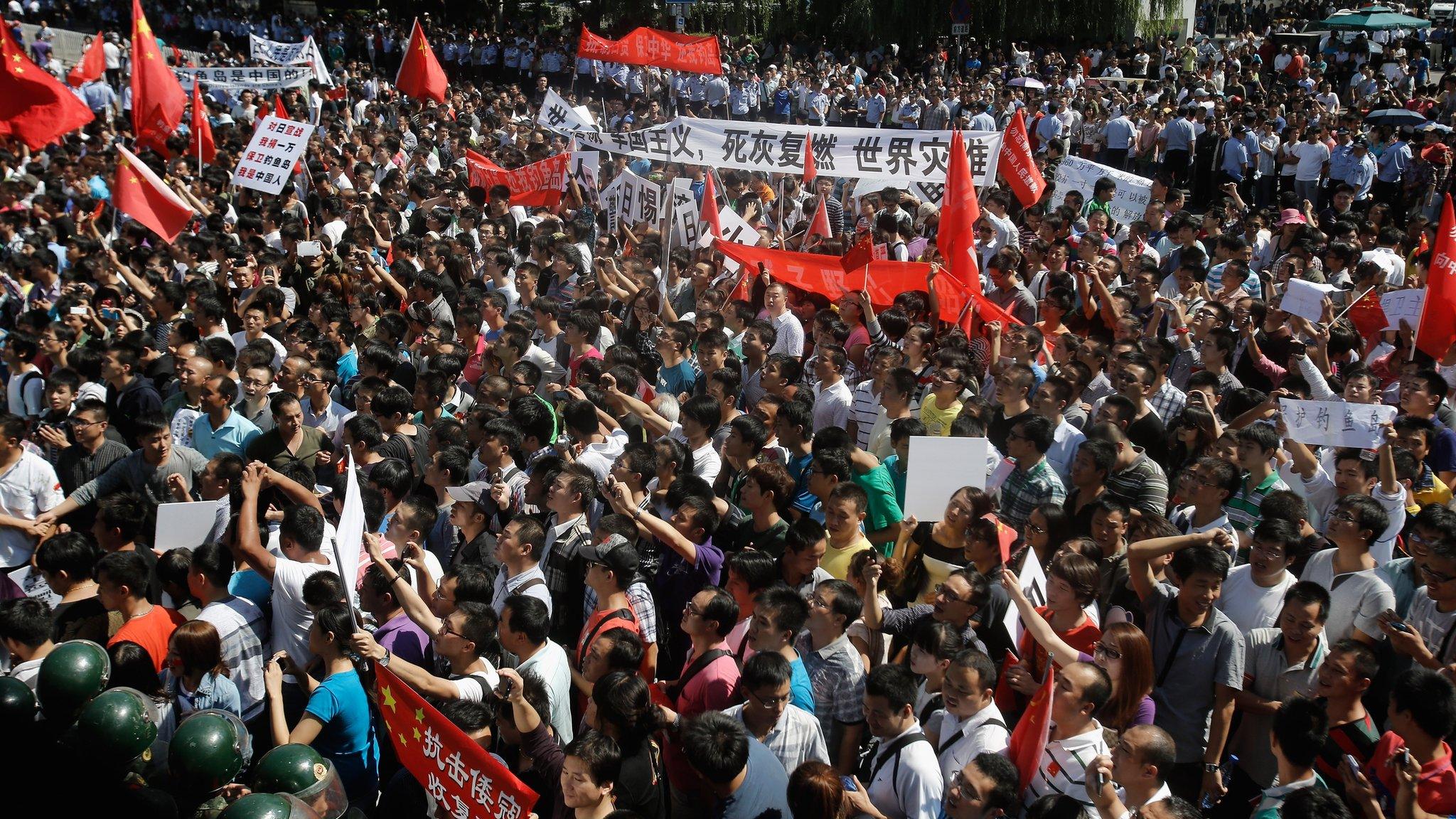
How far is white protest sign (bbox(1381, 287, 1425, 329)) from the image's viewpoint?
7.57 metres

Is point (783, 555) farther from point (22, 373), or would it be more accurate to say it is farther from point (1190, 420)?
point (22, 373)

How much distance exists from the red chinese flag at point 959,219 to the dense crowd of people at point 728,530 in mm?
308

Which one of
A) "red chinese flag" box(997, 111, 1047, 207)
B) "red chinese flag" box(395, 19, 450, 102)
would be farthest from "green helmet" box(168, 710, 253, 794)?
"red chinese flag" box(395, 19, 450, 102)

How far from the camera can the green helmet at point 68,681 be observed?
10.7 feet

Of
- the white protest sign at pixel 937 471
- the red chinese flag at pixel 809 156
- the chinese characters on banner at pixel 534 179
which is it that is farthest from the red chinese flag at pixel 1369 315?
the chinese characters on banner at pixel 534 179

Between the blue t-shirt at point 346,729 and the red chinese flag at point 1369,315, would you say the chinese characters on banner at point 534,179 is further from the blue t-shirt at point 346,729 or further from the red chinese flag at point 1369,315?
the blue t-shirt at point 346,729

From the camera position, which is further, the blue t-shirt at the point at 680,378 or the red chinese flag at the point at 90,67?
the red chinese flag at the point at 90,67

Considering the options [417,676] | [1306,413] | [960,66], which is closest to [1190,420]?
[1306,413]

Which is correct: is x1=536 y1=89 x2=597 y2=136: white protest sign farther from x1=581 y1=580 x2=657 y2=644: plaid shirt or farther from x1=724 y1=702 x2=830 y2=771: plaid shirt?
x1=724 y1=702 x2=830 y2=771: plaid shirt

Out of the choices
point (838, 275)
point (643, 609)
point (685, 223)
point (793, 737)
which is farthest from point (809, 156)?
point (793, 737)

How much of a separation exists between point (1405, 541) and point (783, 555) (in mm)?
3023

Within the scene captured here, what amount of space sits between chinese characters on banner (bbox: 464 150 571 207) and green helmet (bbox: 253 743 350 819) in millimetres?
10043

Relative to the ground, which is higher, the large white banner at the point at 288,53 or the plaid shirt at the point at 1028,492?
the large white banner at the point at 288,53

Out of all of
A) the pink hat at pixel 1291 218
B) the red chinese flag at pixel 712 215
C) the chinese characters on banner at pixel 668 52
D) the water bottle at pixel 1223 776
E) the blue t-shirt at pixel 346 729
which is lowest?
the water bottle at pixel 1223 776
